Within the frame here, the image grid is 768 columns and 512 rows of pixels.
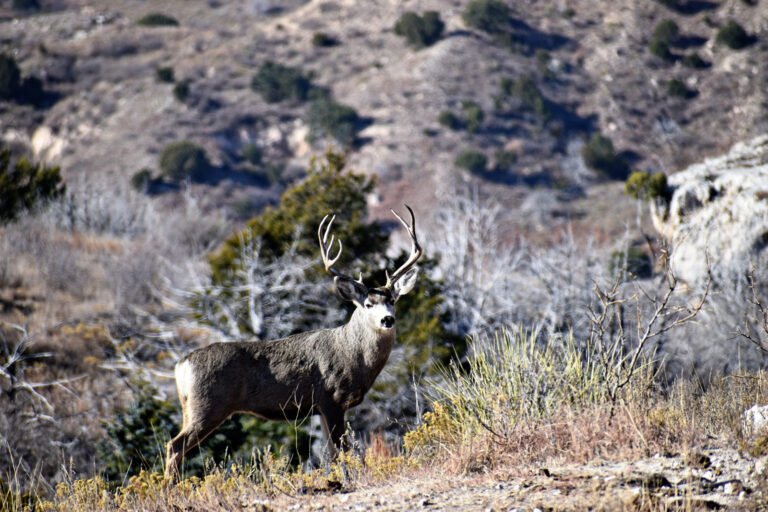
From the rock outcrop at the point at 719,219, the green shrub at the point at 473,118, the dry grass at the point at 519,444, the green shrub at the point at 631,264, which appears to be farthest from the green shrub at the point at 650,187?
the green shrub at the point at 473,118

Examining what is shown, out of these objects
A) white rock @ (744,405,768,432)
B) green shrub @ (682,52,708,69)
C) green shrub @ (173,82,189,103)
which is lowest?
green shrub @ (173,82,189,103)

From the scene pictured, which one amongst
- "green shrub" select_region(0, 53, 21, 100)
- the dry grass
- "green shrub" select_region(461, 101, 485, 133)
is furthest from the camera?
"green shrub" select_region(0, 53, 21, 100)

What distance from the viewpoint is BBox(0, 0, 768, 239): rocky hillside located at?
42812 mm

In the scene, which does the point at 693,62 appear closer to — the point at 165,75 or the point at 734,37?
the point at 734,37

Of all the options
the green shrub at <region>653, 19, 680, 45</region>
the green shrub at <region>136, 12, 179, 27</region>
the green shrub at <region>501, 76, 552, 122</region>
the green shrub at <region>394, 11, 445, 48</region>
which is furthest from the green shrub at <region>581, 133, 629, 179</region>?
the green shrub at <region>136, 12, 179, 27</region>

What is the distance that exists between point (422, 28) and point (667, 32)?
18.7 m

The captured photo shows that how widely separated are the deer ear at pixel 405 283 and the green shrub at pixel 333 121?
132 ft

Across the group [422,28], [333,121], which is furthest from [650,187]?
[422,28]

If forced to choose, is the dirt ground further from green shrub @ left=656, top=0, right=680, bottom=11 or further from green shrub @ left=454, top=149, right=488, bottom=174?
green shrub @ left=656, top=0, right=680, bottom=11

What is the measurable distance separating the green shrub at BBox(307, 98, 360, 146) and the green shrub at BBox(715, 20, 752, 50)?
26835mm

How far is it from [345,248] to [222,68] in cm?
4819

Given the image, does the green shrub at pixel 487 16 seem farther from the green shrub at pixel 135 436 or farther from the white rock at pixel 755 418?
the white rock at pixel 755 418

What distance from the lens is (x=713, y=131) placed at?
42.2m

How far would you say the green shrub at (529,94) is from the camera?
4644 centimetres
